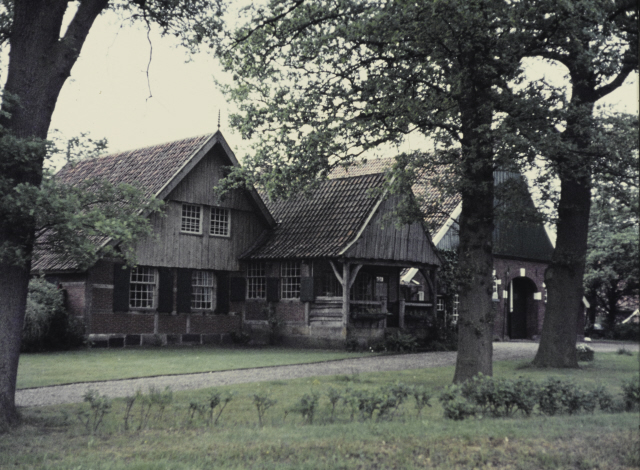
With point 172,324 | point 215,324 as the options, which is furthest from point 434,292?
point 172,324

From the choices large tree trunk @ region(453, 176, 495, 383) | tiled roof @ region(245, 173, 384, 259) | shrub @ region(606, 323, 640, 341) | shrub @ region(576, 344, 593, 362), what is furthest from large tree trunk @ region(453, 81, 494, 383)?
tiled roof @ region(245, 173, 384, 259)

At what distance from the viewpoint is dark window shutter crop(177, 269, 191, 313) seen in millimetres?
25609

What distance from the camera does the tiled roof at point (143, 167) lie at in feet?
79.9

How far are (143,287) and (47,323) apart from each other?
4038 millimetres

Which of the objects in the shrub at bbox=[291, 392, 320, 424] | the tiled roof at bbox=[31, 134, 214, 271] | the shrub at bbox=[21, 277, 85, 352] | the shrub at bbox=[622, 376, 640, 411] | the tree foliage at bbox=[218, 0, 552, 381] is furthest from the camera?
the tiled roof at bbox=[31, 134, 214, 271]

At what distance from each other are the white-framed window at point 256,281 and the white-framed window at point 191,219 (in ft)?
8.84

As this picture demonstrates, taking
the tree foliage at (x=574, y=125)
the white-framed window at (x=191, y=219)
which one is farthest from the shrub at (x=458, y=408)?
the white-framed window at (x=191, y=219)

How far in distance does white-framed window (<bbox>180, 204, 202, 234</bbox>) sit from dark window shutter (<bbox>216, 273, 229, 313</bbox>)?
213 centimetres

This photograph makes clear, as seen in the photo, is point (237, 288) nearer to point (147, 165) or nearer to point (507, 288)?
point (147, 165)

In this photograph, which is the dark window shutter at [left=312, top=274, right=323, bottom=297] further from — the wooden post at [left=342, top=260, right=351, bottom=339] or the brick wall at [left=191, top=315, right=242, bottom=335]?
the brick wall at [left=191, top=315, right=242, bottom=335]

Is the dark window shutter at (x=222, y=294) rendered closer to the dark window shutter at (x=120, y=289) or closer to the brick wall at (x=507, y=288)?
the dark window shutter at (x=120, y=289)

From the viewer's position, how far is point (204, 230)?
86.7ft

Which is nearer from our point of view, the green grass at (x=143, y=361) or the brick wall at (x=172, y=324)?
the green grass at (x=143, y=361)

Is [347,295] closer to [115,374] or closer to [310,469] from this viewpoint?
[115,374]
